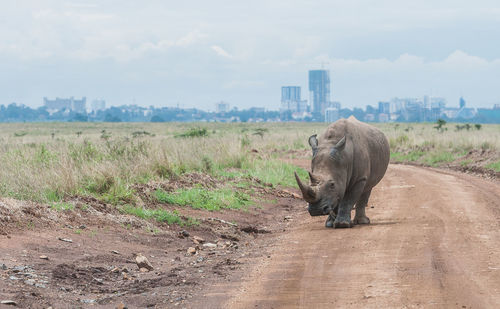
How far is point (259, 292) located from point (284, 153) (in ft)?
110

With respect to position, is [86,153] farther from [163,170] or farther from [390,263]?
[390,263]

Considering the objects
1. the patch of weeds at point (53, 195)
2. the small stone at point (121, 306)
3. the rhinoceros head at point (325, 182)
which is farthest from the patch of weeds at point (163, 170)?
the small stone at point (121, 306)

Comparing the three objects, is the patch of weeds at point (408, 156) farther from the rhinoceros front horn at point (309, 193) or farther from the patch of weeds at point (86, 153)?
the rhinoceros front horn at point (309, 193)

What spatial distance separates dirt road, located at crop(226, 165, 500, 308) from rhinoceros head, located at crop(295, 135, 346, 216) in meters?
0.47

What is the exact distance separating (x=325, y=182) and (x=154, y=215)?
3097mm

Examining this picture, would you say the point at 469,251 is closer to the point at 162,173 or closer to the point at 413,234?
the point at 413,234

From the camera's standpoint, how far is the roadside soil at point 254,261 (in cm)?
770

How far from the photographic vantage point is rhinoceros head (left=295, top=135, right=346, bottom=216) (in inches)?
490

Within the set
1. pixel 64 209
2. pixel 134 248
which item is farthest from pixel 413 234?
pixel 64 209

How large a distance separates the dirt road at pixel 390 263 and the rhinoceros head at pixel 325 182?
0.47 meters

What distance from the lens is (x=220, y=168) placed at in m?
23.0

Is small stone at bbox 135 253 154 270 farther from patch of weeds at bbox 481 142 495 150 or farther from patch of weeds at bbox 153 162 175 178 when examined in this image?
patch of weeds at bbox 481 142 495 150

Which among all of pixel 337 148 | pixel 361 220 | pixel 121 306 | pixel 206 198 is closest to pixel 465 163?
pixel 206 198

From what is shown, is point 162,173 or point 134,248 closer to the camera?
point 134,248
